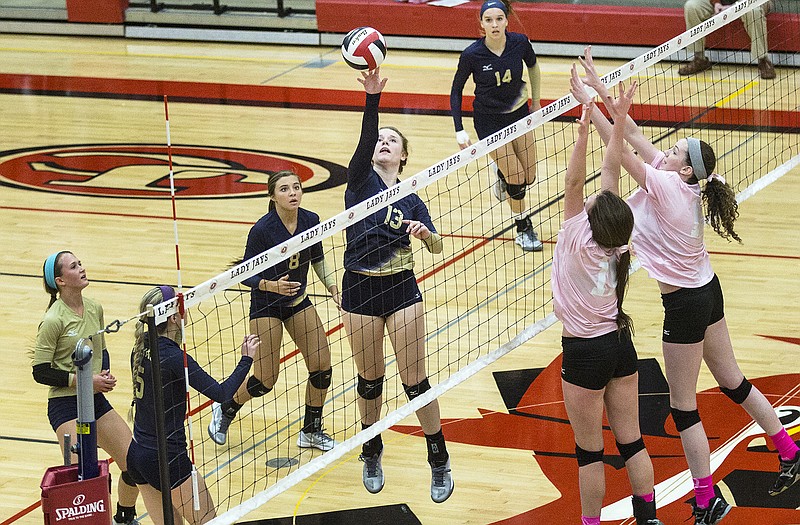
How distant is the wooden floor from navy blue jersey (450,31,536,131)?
49.7 inches

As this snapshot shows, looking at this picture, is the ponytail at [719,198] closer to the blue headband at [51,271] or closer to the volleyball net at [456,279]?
the volleyball net at [456,279]

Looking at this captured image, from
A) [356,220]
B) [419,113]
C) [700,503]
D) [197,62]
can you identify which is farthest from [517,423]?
[197,62]

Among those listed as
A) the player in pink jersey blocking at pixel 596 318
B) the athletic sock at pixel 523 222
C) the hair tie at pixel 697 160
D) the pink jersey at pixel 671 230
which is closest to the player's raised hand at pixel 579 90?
the player in pink jersey blocking at pixel 596 318

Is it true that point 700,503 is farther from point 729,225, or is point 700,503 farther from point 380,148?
point 380,148

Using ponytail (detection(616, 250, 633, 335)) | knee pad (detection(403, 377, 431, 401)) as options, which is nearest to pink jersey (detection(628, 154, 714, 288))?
ponytail (detection(616, 250, 633, 335))

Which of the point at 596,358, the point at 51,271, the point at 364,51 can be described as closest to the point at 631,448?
the point at 596,358

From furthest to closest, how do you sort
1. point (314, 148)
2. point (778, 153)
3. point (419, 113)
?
point (419, 113) < point (314, 148) < point (778, 153)

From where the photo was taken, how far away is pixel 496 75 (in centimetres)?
1015

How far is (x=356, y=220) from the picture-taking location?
5.94 metres

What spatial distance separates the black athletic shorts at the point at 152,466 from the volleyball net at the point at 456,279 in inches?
11.3

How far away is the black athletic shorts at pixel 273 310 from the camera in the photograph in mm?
6930

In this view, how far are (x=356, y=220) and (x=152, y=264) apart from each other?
15.7 feet

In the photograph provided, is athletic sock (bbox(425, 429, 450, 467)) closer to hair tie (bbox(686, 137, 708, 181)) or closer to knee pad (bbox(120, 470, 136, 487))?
knee pad (bbox(120, 470, 136, 487))

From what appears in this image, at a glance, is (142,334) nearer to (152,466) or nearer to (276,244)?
(152,466)
